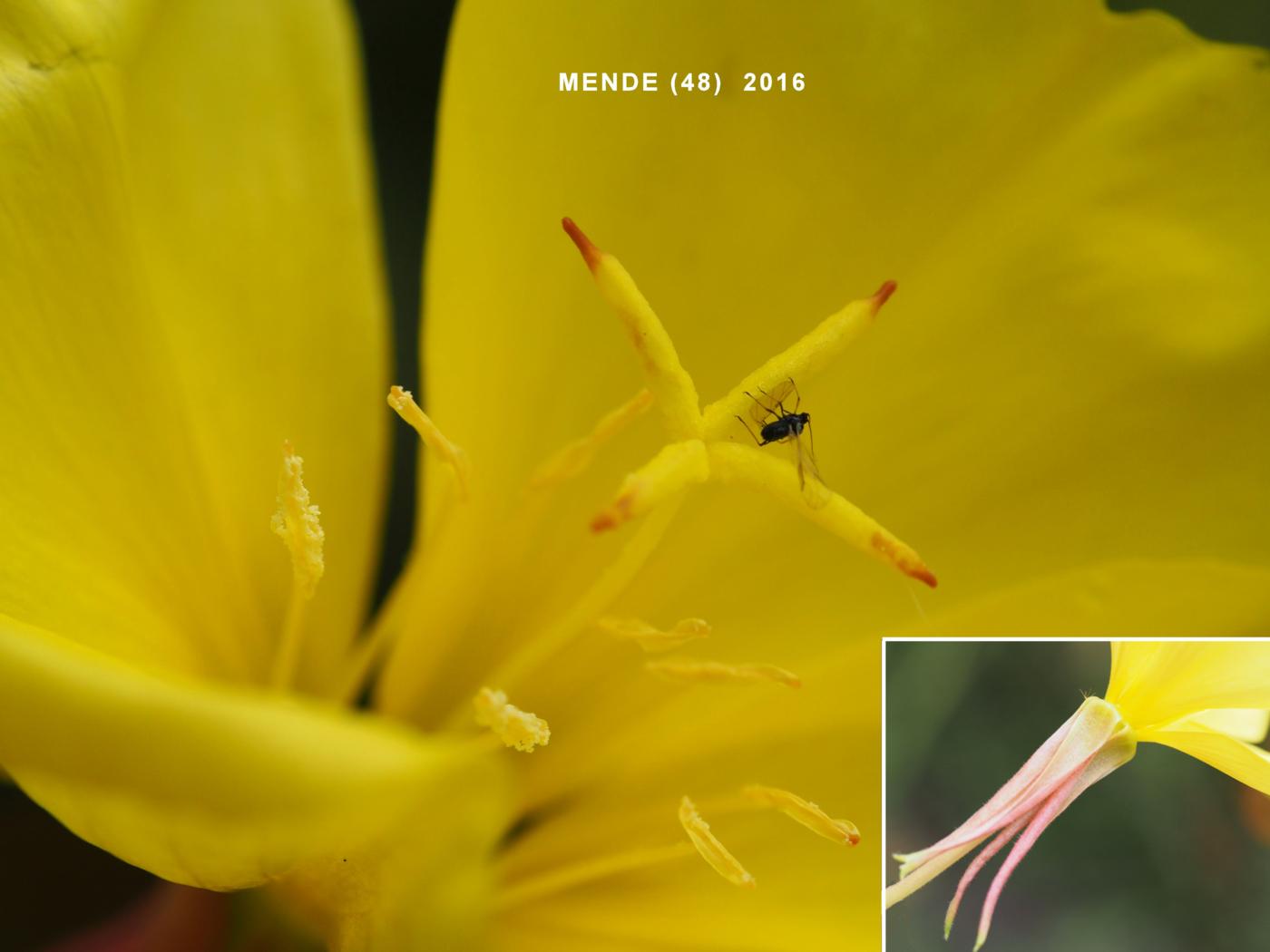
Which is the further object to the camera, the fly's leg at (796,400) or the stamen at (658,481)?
the fly's leg at (796,400)

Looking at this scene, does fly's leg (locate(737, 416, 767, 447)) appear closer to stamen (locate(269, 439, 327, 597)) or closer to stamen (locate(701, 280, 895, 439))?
stamen (locate(701, 280, 895, 439))

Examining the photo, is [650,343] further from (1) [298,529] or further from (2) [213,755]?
(2) [213,755]

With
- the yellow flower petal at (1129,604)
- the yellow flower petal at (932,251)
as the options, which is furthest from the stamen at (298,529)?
the yellow flower petal at (1129,604)

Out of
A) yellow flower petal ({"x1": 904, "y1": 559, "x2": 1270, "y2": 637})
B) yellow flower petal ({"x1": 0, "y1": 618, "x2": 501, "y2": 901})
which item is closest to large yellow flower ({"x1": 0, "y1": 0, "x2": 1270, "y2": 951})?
yellow flower petal ({"x1": 904, "y1": 559, "x2": 1270, "y2": 637})

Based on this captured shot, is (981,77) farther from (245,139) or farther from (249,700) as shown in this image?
(249,700)

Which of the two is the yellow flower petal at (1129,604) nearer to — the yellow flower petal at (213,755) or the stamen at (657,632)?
the stamen at (657,632)

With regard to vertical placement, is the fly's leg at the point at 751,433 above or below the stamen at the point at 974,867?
above

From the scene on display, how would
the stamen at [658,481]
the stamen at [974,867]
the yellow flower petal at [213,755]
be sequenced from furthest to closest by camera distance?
1. the stamen at [974,867]
2. the stamen at [658,481]
3. the yellow flower petal at [213,755]

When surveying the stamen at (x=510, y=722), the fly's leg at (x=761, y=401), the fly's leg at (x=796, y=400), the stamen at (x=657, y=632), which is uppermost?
the fly's leg at (x=796, y=400)
